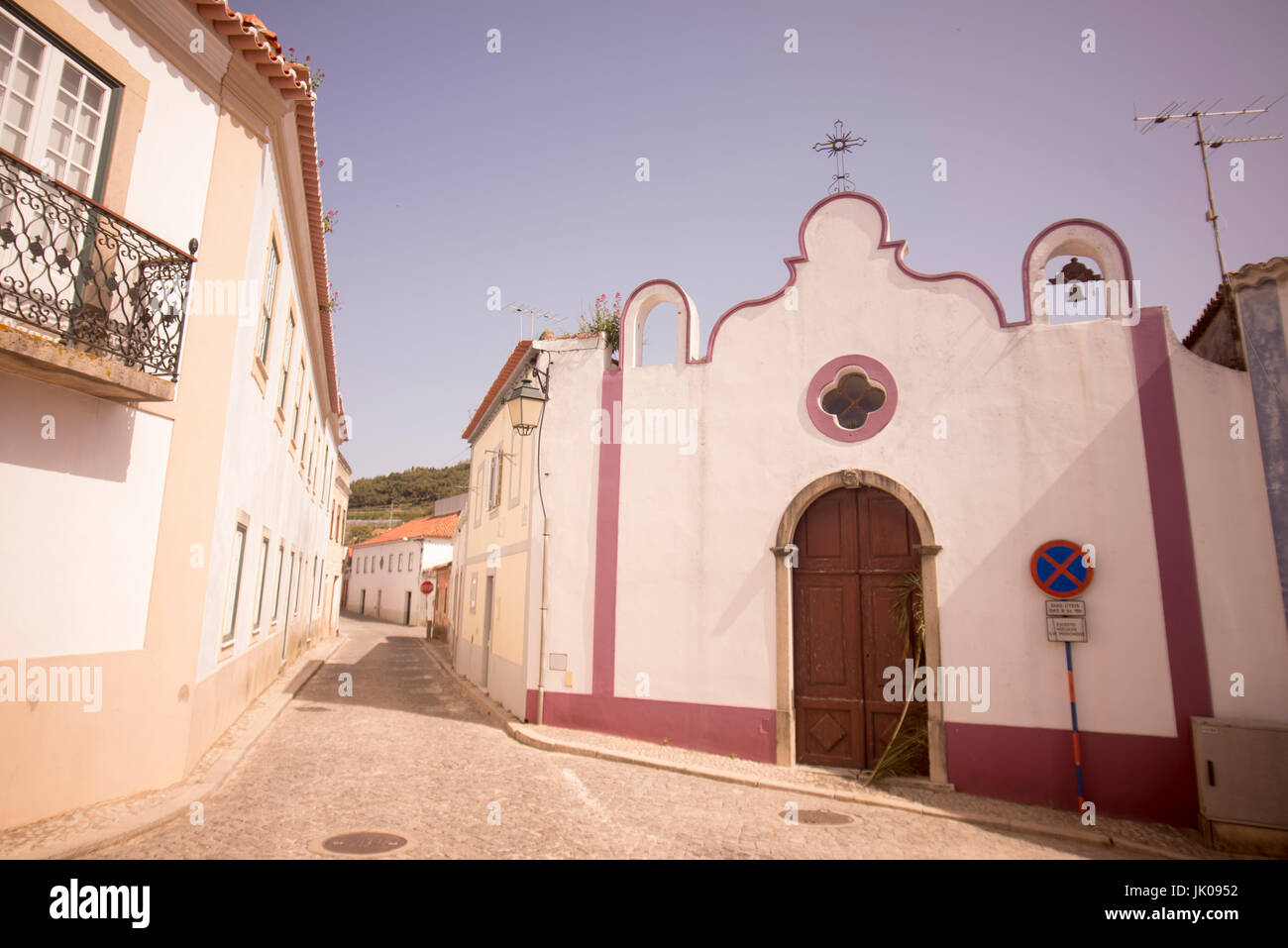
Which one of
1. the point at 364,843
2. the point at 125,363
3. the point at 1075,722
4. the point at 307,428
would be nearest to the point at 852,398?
the point at 1075,722

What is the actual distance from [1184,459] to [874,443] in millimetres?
3344

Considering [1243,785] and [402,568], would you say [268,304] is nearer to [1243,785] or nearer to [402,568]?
[1243,785]

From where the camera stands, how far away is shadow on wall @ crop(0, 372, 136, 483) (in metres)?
5.41

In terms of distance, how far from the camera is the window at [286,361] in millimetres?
11313

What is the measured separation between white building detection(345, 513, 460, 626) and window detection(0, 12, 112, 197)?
30128mm

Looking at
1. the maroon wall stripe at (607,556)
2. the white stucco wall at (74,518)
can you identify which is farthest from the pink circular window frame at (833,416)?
the white stucco wall at (74,518)

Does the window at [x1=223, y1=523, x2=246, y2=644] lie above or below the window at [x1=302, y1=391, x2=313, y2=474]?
below

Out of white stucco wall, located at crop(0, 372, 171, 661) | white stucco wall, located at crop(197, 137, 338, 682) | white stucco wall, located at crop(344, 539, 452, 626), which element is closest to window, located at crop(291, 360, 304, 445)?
white stucco wall, located at crop(197, 137, 338, 682)

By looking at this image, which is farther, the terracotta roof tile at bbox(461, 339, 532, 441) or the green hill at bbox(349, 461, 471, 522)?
the green hill at bbox(349, 461, 471, 522)

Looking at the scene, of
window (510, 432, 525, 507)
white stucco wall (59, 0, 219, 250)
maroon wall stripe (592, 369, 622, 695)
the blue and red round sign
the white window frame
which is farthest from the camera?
window (510, 432, 525, 507)

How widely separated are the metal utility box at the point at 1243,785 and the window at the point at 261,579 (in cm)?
1204

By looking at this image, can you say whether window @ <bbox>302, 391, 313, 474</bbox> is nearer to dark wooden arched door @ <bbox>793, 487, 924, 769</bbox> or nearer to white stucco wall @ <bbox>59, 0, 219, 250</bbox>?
white stucco wall @ <bbox>59, 0, 219, 250</bbox>
